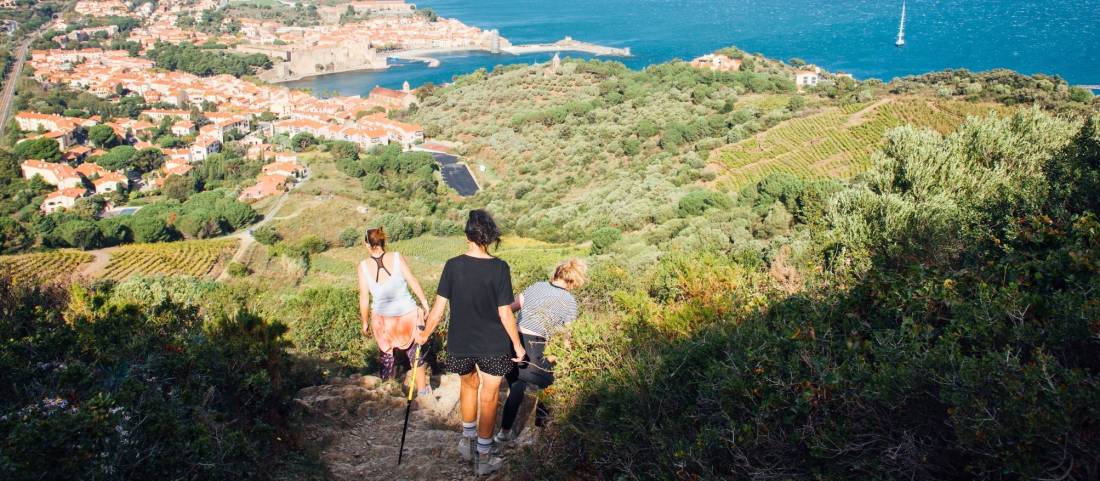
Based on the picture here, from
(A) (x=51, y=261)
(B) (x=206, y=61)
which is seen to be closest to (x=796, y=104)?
(A) (x=51, y=261)

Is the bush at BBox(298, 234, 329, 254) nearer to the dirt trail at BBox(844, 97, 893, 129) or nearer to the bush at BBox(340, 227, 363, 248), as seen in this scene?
the bush at BBox(340, 227, 363, 248)

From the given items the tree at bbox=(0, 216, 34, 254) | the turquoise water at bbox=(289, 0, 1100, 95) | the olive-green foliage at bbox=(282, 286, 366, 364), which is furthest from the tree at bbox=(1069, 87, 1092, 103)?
the tree at bbox=(0, 216, 34, 254)

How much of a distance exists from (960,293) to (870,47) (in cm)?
7486

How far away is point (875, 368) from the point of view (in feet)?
A: 8.23

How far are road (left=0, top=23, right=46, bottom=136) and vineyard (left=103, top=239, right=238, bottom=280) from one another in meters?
35.5

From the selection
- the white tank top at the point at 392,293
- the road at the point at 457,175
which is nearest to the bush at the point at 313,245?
the road at the point at 457,175

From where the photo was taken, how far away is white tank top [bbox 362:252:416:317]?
397 cm

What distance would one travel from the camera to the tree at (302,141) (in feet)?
154

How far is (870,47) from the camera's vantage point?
6794cm

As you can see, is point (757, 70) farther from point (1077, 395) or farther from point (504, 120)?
point (1077, 395)

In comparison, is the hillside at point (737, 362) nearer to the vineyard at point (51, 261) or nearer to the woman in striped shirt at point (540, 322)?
the woman in striped shirt at point (540, 322)

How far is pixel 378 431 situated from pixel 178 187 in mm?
40021

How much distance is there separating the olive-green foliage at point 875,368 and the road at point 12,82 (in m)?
61.7

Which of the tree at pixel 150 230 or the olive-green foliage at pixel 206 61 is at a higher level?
the olive-green foliage at pixel 206 61
